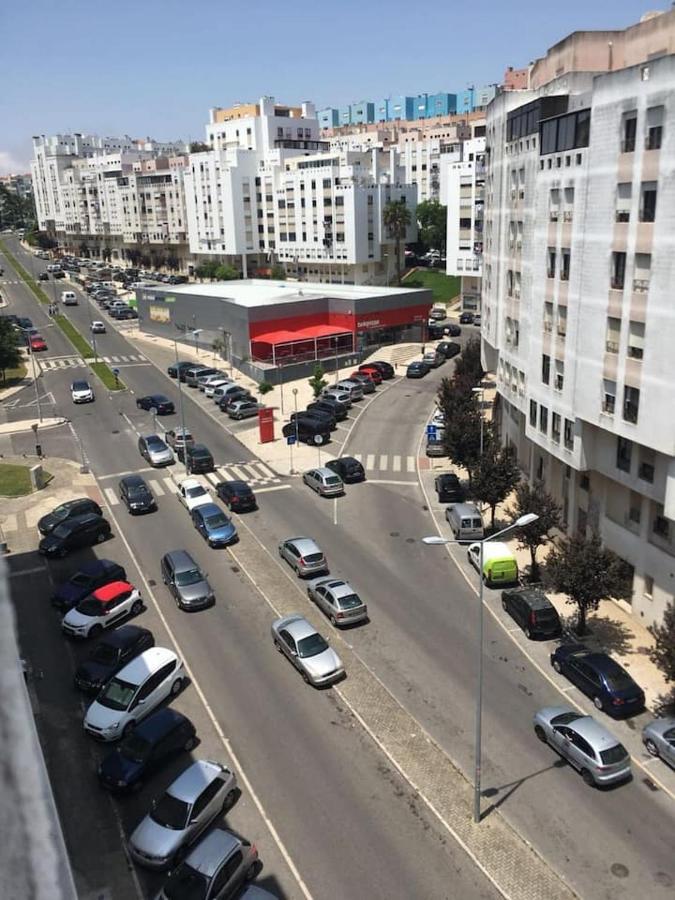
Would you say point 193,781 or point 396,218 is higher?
point 396,218

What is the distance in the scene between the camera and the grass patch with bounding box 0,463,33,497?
43250mm

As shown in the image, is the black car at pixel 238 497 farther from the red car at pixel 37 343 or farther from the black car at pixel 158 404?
the red car at pixel 37 343

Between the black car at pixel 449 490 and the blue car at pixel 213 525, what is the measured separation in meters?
12.1

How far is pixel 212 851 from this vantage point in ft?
56.4

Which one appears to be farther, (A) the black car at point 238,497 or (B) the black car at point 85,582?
(A) the black car at point 238,497

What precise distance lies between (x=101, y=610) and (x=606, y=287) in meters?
23.0

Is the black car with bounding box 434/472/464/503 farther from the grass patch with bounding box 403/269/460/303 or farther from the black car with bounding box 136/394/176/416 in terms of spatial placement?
the grass patch with bounding box 403/269/460/303

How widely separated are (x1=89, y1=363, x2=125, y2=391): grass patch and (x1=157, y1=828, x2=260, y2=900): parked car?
53.9 metres

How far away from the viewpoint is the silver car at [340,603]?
2842 cm

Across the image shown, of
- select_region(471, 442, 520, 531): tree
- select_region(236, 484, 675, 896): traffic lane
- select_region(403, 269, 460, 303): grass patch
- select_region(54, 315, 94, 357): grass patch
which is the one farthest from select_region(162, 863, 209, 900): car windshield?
select_region(403, 269, 460, 303): grass patch

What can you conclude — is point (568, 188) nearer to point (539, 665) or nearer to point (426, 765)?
point (539, 665)

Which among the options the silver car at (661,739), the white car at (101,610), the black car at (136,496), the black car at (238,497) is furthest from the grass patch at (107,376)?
the silver car at (661,739)

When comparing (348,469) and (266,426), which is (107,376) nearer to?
(266,426)

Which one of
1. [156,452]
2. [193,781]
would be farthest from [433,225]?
[193,781]
